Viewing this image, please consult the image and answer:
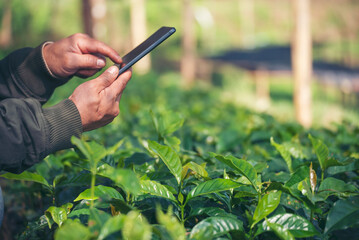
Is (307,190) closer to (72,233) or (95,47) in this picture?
(72,233)

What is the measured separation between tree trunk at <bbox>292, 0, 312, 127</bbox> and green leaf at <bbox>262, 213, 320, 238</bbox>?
21.5ft

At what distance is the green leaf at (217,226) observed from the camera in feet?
3.65

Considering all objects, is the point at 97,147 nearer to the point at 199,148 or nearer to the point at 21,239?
the point at 21,239

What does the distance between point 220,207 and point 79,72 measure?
3.37 feet

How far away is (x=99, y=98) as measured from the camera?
1520 mm

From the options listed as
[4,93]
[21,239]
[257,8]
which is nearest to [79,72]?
[4,93]

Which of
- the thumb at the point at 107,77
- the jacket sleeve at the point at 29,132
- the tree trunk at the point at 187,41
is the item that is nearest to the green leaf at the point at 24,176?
the jacket sleeve at the point at 29,132

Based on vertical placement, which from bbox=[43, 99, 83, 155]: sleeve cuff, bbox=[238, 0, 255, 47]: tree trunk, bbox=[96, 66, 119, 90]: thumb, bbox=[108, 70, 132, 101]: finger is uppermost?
bbox=[96, 66, 119, 90]: thumb

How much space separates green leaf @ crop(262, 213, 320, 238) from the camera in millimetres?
1176

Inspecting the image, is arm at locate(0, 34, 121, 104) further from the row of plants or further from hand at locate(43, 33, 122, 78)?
the row of plants

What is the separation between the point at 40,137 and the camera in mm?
1319

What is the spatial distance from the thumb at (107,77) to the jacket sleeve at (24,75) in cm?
48

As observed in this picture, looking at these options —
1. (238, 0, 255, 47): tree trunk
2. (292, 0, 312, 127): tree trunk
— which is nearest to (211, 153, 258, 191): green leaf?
(292, 0, 312, 127): tree trunk

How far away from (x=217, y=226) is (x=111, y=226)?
35 cm
